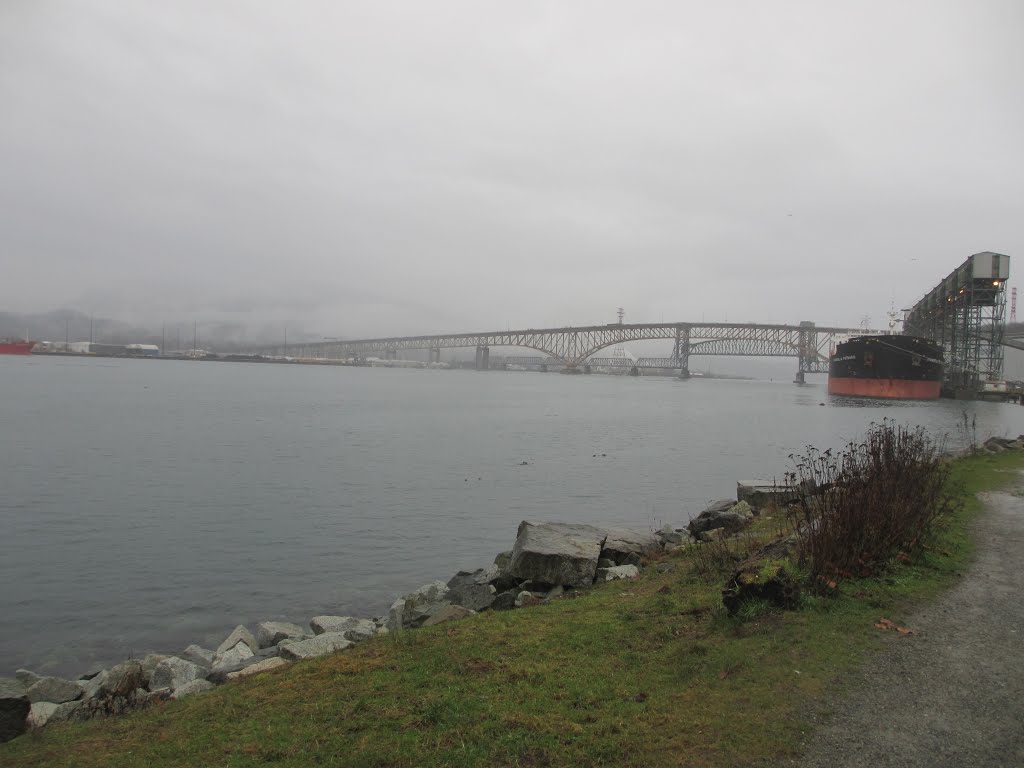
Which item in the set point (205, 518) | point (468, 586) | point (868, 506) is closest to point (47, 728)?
point (468, 586)

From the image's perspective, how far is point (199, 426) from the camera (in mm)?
36062

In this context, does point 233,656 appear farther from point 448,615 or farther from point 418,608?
point 448,615

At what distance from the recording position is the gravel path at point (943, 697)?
3.93m

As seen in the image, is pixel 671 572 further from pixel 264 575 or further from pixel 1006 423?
pixel 1006 423

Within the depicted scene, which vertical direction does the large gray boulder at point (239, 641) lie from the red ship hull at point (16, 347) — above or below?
below

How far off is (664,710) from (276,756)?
2.42m

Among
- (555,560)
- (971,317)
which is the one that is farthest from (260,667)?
(971,317)

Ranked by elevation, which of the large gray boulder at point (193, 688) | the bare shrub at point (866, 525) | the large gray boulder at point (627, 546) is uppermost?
the bare shrub at point (866, 525)

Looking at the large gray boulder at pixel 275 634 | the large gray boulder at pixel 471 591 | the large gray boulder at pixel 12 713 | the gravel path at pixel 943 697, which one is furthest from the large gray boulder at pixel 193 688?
the gravel path at pixel 943 697

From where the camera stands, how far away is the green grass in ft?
13.7

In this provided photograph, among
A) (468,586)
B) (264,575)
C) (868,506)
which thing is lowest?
(264,575)

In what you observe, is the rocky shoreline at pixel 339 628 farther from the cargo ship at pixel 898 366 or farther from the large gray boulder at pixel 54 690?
the cargo ship at pixel 898 366

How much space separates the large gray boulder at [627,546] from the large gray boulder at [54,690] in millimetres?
6722

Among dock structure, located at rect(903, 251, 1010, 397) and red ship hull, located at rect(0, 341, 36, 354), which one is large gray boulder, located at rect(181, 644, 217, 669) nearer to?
dock structure, located at rect(903, 251, 1010, 397)
